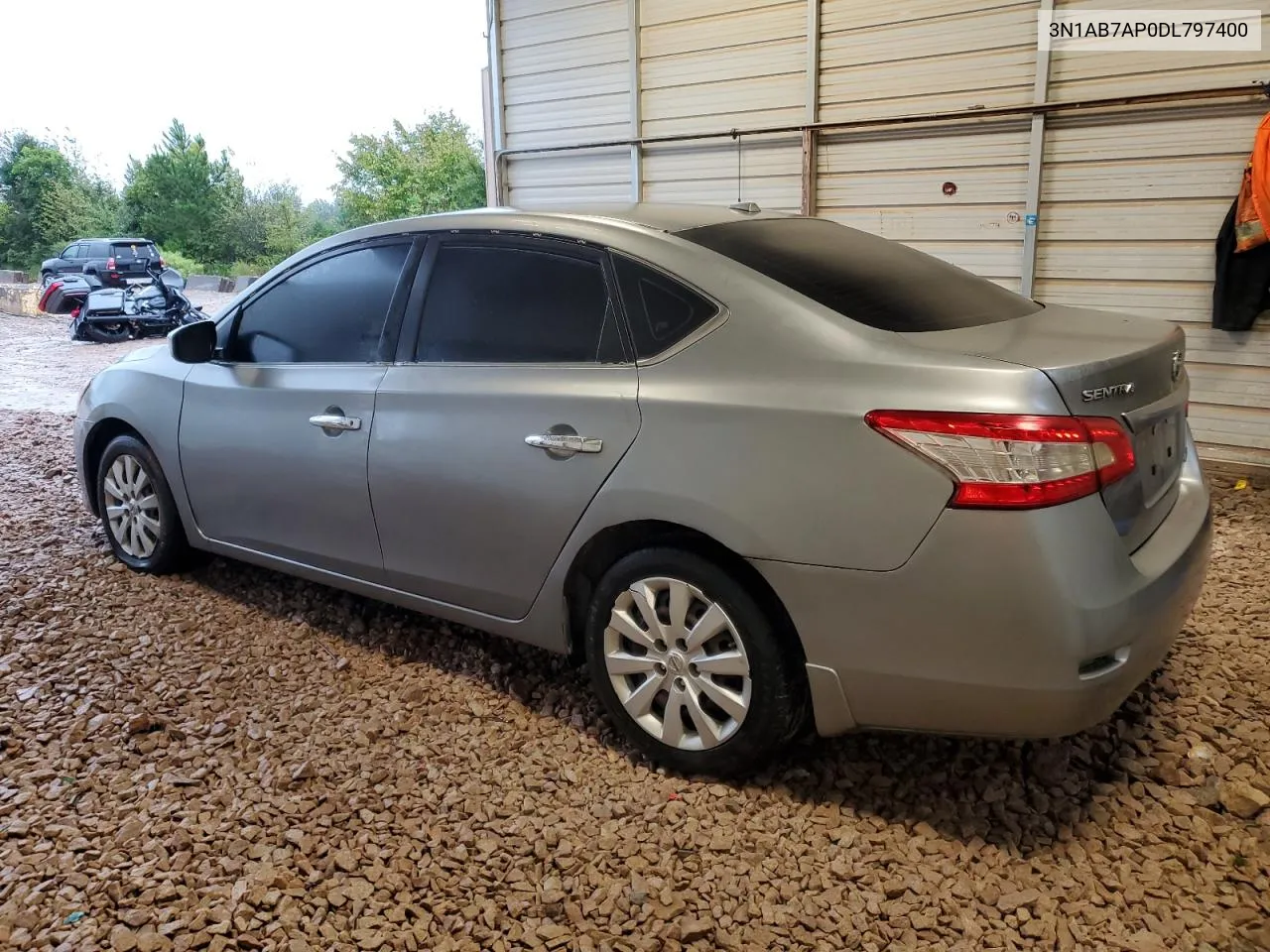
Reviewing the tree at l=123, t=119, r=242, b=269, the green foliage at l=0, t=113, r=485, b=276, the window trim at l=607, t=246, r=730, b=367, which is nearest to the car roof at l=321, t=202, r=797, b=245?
the window trim at l=607, t=246, r=730, b=367

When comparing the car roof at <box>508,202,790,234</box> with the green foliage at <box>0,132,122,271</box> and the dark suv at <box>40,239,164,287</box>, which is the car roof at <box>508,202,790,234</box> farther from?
the dark suv at <box>40,239,164,287</box>

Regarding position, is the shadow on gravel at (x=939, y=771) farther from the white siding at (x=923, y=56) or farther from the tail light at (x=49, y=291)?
the tail light at (x=49, y=291)

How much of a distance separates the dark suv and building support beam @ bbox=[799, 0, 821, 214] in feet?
27.9

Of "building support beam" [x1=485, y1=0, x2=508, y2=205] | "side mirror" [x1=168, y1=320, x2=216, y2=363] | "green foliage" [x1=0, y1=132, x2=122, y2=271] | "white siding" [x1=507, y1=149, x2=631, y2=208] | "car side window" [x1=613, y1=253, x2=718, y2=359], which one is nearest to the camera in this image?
"car side window" [x1=613, y1=253, x2=718, y2=359]

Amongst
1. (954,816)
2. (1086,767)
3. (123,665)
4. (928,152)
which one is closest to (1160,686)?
(1086,767)

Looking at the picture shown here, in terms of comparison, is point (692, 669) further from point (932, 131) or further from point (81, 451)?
point (932, 131)

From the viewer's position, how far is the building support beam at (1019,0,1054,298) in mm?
5375

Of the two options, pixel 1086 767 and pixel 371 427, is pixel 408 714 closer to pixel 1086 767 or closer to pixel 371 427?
pixel 371 427

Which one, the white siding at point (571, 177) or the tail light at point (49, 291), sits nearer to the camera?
the white siding at point (571, 177)

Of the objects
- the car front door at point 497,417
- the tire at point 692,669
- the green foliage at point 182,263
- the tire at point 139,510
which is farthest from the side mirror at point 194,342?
the green foliage at point 182,263

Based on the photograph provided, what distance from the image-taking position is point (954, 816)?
226 cm

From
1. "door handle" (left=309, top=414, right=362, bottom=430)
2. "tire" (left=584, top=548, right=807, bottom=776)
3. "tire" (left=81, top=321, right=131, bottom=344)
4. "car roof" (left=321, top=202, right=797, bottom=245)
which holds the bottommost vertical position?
"tire" (left=584, top=548, right=807, bottom=776)

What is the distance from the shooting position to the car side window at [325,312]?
2.99 metres

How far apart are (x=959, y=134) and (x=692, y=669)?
467 centimetres
